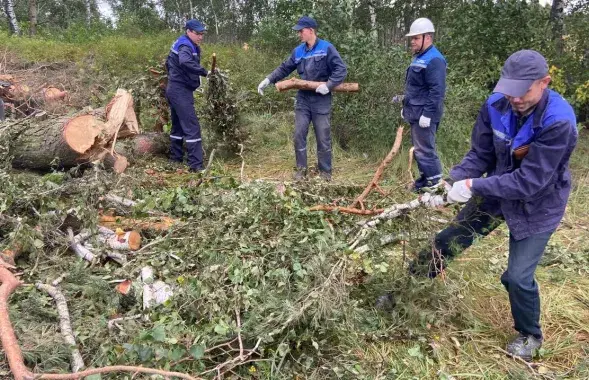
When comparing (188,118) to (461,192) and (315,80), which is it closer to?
(315,80)

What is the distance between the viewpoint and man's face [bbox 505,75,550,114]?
218 centimetres

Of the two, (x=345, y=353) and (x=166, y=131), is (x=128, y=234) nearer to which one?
(x=345, y=353)

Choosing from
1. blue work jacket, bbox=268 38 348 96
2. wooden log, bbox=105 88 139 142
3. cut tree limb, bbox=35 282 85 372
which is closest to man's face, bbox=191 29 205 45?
wooden log, bbox=105 88 139 142

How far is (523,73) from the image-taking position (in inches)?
85.1

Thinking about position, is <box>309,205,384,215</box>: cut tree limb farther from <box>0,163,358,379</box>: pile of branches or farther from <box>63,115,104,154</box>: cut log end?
<box>63,115,104,154</box>: cut log end

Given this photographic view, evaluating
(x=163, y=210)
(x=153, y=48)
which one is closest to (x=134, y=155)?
(x=163, y=210)

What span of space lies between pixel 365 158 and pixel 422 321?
3.72 m

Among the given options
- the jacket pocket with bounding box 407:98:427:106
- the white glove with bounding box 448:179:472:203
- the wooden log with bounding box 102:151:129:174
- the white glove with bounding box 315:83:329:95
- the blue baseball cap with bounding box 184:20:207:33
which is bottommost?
the wooden log with bounding box 102:151:129:174

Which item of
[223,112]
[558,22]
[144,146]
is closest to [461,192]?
[223,112]

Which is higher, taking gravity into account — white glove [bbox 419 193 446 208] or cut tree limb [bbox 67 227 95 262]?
white glove [bbox 419 193 446 208]

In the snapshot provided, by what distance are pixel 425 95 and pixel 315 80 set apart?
1274 millimetres

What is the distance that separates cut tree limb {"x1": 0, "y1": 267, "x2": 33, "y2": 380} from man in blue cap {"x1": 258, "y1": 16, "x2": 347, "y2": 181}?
314 centimetres

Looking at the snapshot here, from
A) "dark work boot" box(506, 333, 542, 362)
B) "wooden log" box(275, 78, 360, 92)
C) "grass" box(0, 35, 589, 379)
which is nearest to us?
"grass" box(0, 35, 589, 379)

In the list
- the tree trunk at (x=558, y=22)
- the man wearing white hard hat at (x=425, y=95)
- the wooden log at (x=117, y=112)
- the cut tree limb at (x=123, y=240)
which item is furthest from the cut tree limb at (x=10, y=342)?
the tree trunk at (x=558, y=22)
